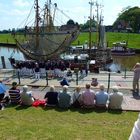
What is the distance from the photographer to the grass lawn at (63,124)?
9.65 metres

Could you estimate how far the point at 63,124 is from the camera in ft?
36.6

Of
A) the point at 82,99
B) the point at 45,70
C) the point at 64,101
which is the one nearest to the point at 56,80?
the point at 45,70

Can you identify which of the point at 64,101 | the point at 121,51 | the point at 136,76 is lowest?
the point at 121,51

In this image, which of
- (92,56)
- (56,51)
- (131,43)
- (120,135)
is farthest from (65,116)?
(131,43)

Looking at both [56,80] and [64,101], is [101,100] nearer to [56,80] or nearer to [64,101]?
[64,101]

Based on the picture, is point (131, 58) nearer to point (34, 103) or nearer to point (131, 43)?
point (131, 43)

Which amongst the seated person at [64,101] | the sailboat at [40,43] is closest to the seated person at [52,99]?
the seated person at [64,101]

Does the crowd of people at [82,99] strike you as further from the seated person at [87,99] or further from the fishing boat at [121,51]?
the fishing boat at [121,51]

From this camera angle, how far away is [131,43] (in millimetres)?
102875

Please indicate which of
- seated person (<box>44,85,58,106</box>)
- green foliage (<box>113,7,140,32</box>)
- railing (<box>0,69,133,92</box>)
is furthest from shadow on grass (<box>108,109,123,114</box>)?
green foliage (<box>113,7,140,32</box>)

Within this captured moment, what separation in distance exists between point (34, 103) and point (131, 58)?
6479cm

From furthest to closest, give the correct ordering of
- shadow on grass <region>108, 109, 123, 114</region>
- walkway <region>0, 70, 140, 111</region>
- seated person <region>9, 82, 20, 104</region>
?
1. walkway <region>0, 70, 140, 111</region>
2. seated person <region>9, 82, 20, 104</region>
3. shadow on grass <region>108, 109, 123, 114</region>

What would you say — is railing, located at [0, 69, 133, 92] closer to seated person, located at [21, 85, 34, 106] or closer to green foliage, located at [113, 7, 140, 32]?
seated person, located at [21, 85, 34, 106]

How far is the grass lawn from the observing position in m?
9.65
